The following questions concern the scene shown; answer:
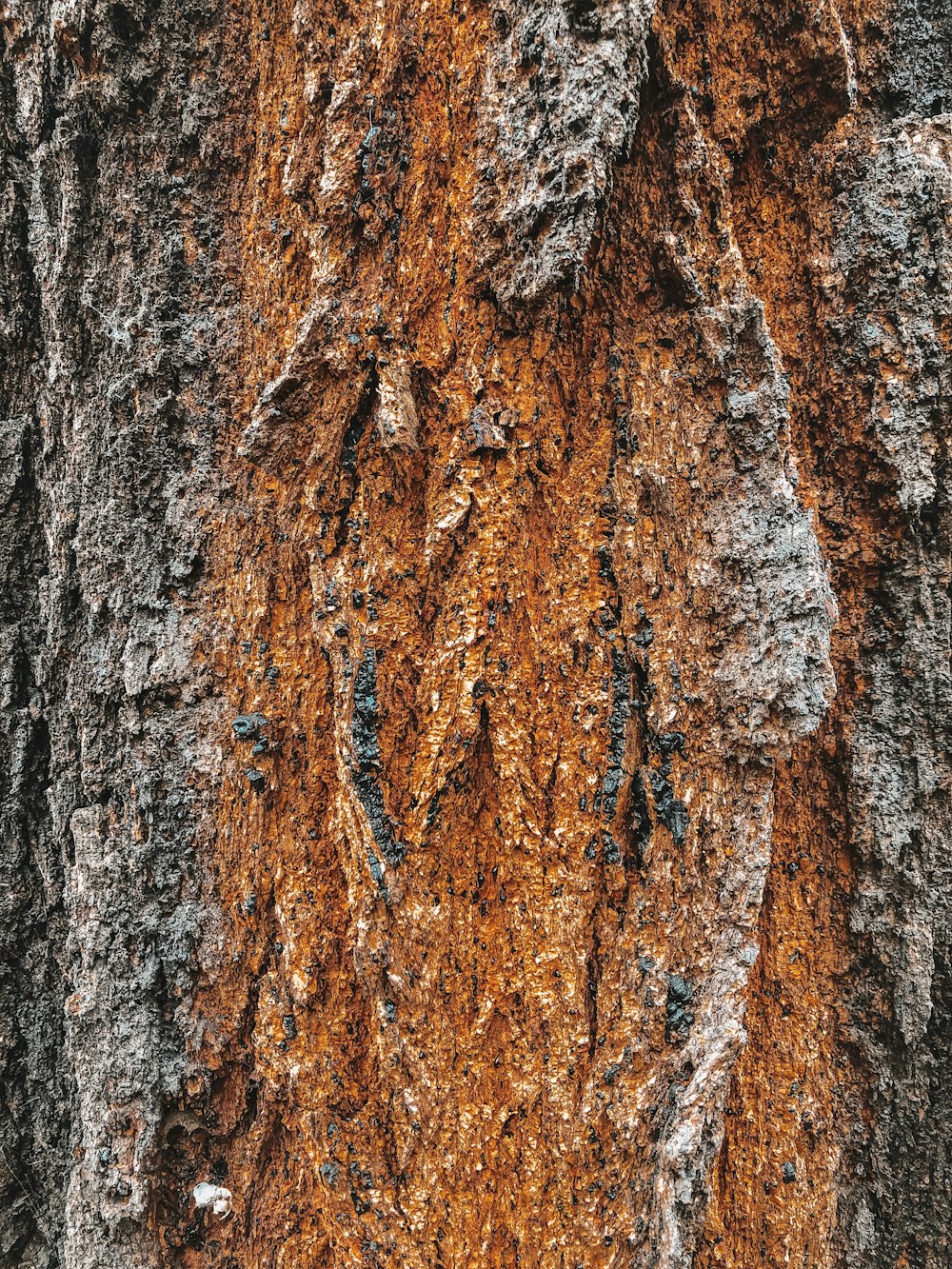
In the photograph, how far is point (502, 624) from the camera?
1.11 metres

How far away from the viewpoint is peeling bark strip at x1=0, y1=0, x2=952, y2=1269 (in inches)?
43.0

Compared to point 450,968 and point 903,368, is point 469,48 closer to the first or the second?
point 903,368

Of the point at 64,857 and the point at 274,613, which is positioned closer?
the point at 274,613

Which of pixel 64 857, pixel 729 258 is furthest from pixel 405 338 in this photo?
pixel 64 857

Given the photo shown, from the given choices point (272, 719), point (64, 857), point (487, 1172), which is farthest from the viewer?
A: point (64, 857)

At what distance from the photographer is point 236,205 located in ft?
4.08

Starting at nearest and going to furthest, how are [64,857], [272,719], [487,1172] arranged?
[487,1172], [272,719], [64,857]

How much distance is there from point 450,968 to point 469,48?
4.53ft

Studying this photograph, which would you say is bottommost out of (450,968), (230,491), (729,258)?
(450,968)

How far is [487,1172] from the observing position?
108 centimetres

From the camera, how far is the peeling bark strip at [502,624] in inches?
43.0

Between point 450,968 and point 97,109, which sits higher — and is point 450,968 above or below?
below

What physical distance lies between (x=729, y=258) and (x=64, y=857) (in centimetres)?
151

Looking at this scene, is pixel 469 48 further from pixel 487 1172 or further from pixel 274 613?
pixel 487 1172
